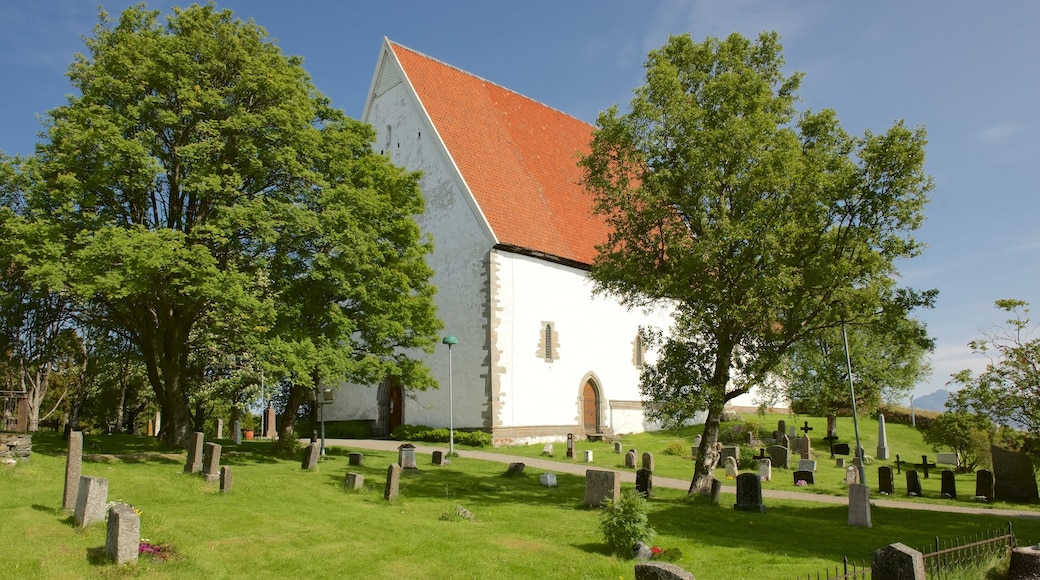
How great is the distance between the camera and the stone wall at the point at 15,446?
47.1ft

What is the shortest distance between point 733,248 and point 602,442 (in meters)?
15.3

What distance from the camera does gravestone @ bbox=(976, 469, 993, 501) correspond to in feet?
58.7

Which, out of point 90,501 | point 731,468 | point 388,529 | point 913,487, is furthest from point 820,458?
point 90,501

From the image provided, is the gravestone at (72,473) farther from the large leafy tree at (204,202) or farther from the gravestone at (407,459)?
the gravestone at (407,459)

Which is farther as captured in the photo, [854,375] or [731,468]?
[854,375]

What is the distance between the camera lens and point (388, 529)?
1140 cm

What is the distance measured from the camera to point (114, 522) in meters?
8.79

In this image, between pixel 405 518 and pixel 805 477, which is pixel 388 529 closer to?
pixel 405 518

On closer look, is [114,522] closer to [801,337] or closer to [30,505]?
[30,505]

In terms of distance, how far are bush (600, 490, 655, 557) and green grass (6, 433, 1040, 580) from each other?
0.98 ft

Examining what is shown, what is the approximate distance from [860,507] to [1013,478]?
7847 millimetres

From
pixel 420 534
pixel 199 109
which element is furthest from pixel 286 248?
pixel 420 534

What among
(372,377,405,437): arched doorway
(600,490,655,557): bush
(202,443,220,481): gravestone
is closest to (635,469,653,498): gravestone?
(600,490,655,557): bush

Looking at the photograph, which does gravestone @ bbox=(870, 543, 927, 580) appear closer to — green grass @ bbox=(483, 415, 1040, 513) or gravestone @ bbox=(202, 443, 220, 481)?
gravestone @ bbox=(202, 443, 220, 481)
